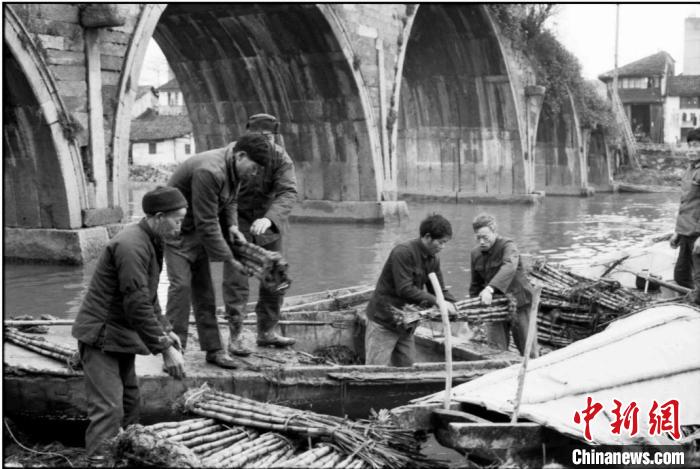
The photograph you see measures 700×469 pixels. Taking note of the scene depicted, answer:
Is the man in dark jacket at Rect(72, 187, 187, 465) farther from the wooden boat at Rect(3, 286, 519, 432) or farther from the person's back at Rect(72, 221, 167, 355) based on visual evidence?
the wooden boat at Rect(3, 286, 519, 432)

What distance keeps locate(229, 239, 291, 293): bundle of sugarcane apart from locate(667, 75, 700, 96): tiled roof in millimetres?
51980

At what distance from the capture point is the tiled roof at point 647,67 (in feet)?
179

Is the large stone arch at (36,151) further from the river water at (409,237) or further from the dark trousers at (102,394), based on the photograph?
the dark trousers at (102,394)

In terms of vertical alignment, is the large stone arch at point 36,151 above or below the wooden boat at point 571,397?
above

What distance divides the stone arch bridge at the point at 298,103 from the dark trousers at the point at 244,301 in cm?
676

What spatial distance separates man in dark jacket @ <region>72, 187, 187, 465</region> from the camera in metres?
4.61

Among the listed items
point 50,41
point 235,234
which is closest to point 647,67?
point 50,41

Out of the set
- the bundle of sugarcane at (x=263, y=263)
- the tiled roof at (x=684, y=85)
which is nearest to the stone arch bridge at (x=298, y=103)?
the bundle of sugarcane at (x=263, y=263)

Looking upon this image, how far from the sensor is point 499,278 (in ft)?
22.3

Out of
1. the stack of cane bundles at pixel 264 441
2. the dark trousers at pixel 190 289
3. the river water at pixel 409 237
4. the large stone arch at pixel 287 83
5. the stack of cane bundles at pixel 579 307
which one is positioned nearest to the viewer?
the stack of cane bundles at pixel 264 441

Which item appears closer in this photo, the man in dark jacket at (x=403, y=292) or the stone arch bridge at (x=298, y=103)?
the man in dark jacket at (x=403, y=292)

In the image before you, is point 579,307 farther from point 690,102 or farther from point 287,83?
point 690,102

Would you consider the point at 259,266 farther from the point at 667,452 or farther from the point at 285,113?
the point at 285,113

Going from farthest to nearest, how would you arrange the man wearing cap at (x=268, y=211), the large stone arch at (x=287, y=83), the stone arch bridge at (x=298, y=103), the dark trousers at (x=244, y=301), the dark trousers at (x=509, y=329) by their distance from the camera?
Answer: the large stone arch at (x=287, y=83)
the stone arch bridge at (x=298, y=103)
the dark trousers at (x=509, y=329)
the man wearing cap at (x=268, y=211)
the dark trousers at (x=244, y=301)
